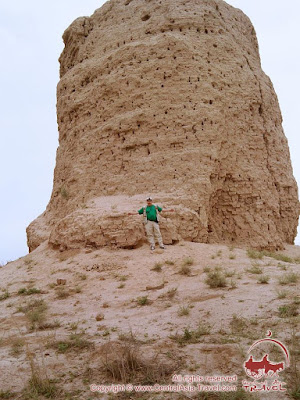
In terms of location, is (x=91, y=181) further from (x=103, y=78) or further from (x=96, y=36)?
(x=96, y=36)

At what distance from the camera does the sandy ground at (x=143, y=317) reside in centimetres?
340

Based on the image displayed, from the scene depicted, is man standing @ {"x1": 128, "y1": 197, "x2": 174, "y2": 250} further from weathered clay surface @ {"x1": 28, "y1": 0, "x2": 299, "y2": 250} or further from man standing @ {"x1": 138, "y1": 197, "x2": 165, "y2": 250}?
weathered clay surface @ {"x1": 28, "y1": 0, "x2": 299, "y2": 250}

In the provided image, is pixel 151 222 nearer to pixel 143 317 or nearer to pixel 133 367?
pixel 143 317

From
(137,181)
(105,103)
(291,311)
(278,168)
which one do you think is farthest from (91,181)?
(291,311)

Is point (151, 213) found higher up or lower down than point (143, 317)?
higher up

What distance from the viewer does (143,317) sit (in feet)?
16.6

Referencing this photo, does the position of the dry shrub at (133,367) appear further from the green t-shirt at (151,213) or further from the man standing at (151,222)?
the green t-shirt at (151,213)

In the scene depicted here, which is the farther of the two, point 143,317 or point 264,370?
point 143,317

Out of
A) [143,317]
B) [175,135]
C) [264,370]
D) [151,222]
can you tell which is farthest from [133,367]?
[175,135]

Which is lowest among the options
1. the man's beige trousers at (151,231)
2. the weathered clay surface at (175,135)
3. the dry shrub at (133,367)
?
the dry shrub at (133,367)

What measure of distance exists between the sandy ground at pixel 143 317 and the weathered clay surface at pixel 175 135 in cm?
122

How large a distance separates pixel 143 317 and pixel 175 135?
6230mm

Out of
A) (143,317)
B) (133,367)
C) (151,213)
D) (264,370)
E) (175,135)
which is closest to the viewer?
(264,370)

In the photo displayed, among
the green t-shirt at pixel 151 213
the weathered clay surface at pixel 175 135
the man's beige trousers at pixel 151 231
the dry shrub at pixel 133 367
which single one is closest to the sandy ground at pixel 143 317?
the dry shrub at pixel 133 367
